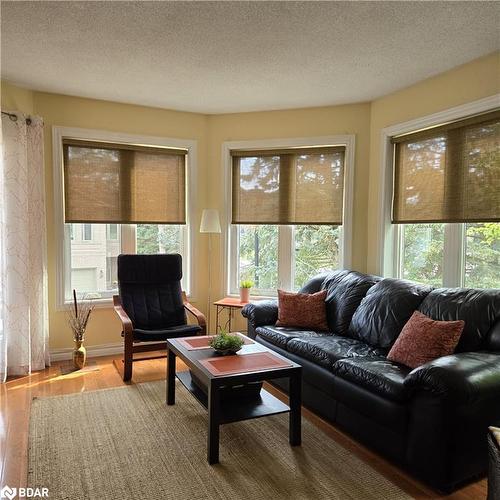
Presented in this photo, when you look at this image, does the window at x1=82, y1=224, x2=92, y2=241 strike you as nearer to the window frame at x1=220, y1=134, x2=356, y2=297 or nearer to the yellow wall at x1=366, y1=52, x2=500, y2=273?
the window frame at x1=220, y1=134, x2=356, y2=297

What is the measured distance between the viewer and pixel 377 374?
2463mm

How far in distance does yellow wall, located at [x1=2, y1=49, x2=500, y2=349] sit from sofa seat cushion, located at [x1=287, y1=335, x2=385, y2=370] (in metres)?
1.25

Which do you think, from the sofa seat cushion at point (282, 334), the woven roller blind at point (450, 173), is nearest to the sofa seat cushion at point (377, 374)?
the sofa seat cushion at point (282, 334)

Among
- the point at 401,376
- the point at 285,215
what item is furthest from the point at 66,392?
the point at 285,215

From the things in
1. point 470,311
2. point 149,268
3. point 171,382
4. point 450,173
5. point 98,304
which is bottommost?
point 171,382

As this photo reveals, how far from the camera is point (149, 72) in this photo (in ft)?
11.4

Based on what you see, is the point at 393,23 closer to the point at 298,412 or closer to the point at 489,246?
the point at 489,246

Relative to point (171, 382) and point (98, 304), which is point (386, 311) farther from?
point (98, 304)

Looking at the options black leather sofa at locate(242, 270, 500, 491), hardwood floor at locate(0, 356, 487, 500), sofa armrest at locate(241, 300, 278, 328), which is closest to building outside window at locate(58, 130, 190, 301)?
Result: hardwood floor at locate(0, 356, 487, 500)

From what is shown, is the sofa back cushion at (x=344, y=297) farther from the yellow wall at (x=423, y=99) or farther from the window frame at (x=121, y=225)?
the window frame at (x=121, y=225)

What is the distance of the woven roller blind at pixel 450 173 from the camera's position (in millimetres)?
3133

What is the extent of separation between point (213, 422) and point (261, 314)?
5.27 ft

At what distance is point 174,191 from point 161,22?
7.40 ft

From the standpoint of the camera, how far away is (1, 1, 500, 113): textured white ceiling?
2471 millimetres
